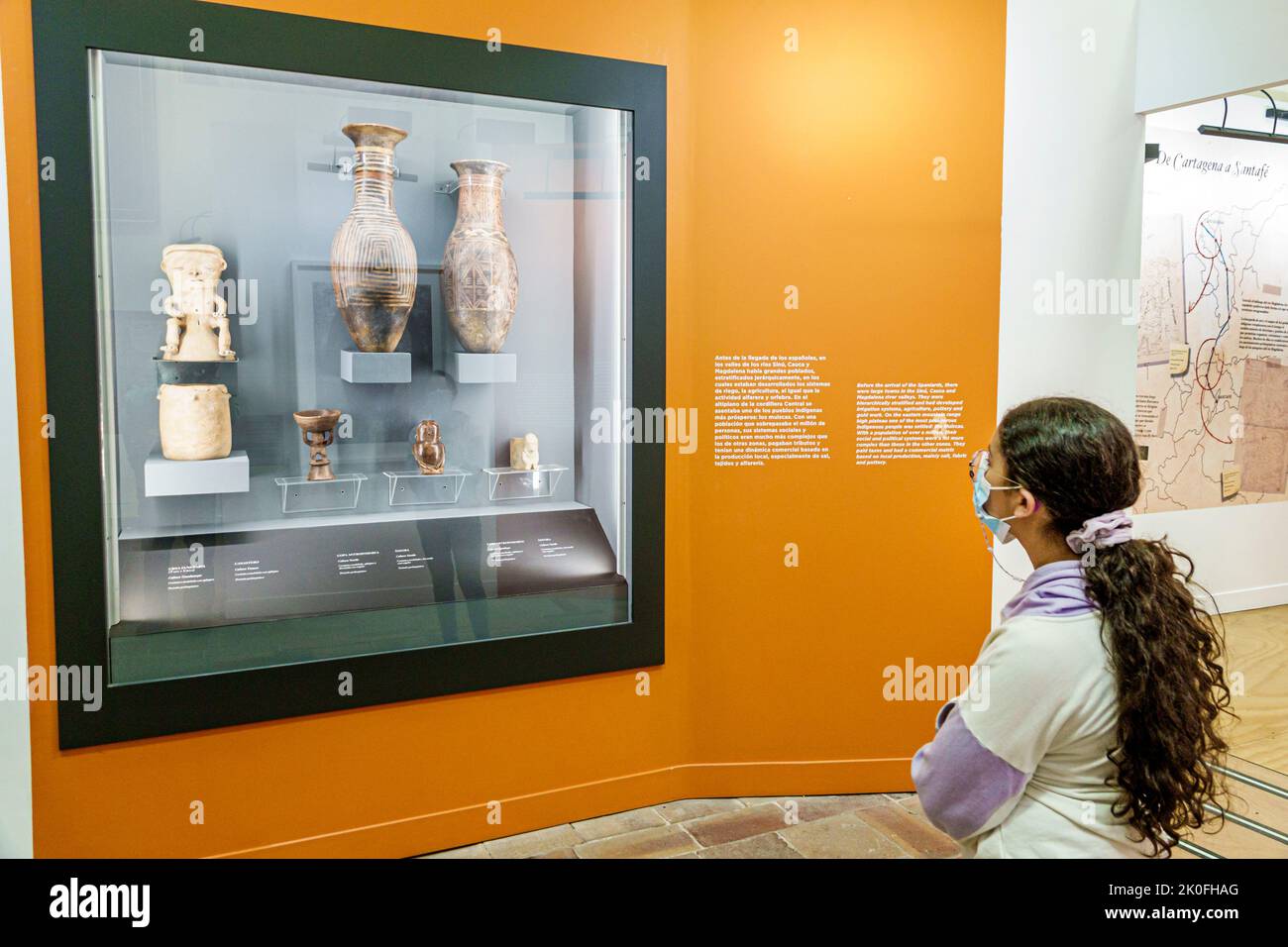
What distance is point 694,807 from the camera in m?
3.46

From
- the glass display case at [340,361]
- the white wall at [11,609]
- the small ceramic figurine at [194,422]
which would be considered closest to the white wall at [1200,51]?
the glass display case at [340,361]

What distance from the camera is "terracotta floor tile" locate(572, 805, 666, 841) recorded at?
3.25 metres

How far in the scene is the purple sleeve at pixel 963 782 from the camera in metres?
1.42

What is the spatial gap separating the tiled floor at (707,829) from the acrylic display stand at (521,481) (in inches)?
45.8

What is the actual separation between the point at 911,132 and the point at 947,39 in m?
0.35

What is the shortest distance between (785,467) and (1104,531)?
6.64 feet

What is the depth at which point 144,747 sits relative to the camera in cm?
274

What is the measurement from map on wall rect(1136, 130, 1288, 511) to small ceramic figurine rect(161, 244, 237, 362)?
497 cm

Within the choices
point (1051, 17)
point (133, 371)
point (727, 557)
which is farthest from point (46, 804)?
point (1051, 17)

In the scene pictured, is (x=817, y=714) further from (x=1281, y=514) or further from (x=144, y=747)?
(x=1281, y=514)

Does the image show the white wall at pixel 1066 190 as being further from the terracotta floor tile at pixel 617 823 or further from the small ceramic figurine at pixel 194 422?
the small ceramic figurine at pixel 194 422

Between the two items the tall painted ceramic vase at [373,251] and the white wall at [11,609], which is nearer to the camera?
the white wall at [11,609]

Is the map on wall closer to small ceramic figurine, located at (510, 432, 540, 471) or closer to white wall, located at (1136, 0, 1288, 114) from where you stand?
white wall, located at (1136, 0, 1288, 114)

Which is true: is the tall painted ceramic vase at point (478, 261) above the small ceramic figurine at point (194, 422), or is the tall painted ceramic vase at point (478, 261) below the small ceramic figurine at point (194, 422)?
above
